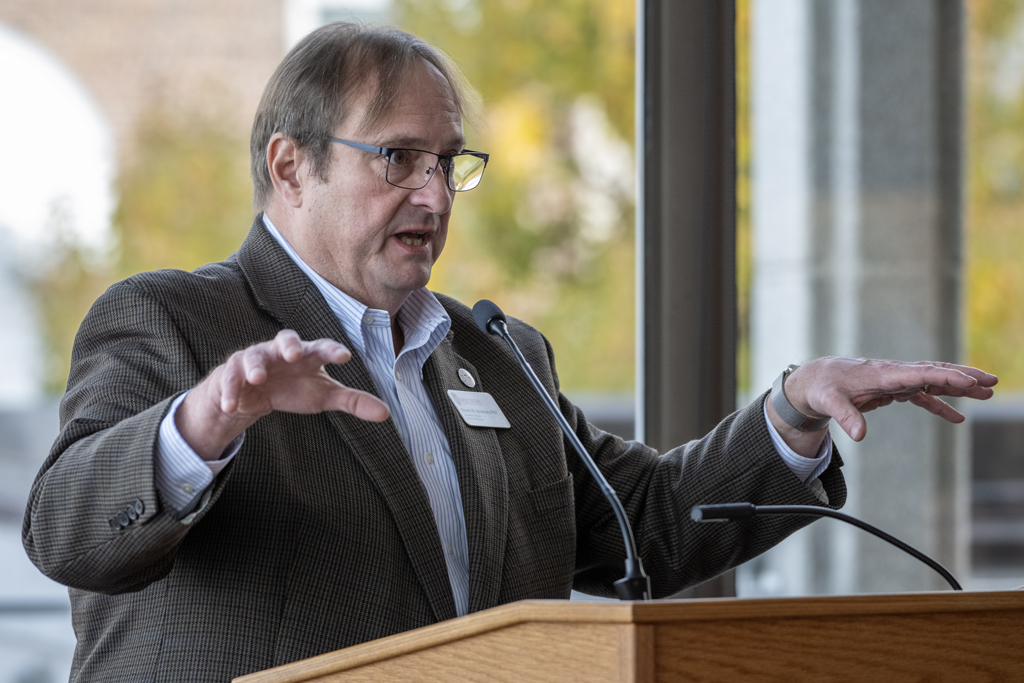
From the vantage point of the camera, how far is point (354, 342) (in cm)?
172

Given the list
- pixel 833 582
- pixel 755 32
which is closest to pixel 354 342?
pixel 833 582

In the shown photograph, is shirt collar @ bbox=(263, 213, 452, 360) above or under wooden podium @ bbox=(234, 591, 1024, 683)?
above

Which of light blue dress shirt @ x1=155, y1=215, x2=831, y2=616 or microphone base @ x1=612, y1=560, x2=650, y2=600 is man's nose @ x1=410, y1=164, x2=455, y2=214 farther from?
microphone base @ x1=612, y1=560, x2=650, y2=600

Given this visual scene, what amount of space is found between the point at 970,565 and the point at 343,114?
594 centimetres

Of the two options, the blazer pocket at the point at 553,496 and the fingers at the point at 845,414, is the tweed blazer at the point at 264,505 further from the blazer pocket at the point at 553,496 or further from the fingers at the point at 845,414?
the fingers at the point at 845,414

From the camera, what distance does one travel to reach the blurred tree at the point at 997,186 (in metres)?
5.93

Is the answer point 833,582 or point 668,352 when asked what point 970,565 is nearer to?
point 833,582

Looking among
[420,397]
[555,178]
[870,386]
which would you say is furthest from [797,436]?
[555,178]

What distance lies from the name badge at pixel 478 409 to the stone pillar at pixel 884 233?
2.38 meters

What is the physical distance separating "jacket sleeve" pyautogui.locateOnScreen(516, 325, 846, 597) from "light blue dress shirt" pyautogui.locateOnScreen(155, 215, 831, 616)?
42 mm

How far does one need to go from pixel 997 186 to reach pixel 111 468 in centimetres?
623

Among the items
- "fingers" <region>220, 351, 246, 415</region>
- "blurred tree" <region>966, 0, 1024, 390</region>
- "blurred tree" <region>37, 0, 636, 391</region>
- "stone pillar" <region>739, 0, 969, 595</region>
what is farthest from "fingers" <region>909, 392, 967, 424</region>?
"blurred tree" <region>966, 0, 1024, 390</region>

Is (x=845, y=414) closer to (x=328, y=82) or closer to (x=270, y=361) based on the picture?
(x=270, y=361)

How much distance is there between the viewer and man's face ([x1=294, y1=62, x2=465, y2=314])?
5.66 ft
